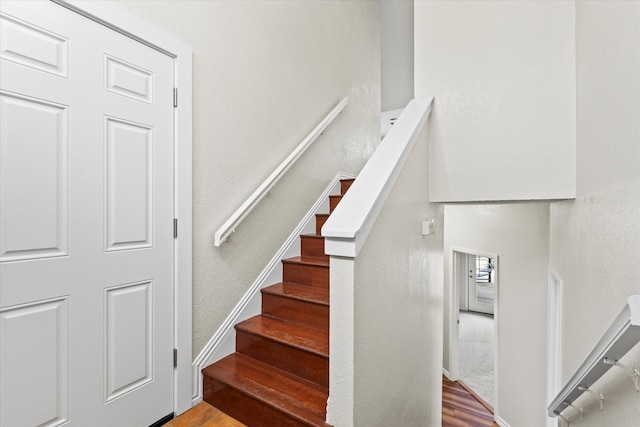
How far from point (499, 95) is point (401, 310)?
137 cm

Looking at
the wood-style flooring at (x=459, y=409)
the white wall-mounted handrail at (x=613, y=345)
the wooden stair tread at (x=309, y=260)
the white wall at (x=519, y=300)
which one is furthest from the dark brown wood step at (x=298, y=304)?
the white wall at (x=519, y=300)

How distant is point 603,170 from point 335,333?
128 cm

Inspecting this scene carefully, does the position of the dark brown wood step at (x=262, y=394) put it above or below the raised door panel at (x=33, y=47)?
below

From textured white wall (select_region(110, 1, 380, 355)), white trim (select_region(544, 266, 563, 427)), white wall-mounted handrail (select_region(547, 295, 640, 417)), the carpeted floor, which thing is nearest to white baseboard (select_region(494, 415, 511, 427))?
the carpeted floor

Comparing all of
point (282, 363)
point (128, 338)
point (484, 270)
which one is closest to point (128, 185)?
point (128, 338)

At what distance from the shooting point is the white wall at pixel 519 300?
293cm

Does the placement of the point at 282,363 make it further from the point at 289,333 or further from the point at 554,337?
the point at 554,337

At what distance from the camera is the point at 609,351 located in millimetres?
892

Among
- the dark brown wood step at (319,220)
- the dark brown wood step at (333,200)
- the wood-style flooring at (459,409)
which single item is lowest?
the wood-style flooring at (459,409)

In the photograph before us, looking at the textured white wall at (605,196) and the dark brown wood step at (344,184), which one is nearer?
the textured white wall at (605,196)

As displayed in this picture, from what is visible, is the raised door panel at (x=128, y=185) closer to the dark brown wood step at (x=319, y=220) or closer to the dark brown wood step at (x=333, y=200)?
the dark brown wood step at (x=319, y=220)

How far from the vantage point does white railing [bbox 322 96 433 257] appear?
1.23 metres

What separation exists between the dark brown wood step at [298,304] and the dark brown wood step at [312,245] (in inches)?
12.8

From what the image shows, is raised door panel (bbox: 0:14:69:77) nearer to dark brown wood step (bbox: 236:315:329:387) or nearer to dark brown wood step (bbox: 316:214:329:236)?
dark brown wood step (bbox: 236:315:329:387)
